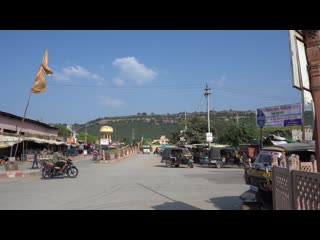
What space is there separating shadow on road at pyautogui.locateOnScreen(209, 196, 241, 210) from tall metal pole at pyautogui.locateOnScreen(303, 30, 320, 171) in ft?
18.3

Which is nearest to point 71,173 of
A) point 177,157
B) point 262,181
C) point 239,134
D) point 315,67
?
point 262,181

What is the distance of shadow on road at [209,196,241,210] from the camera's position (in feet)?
33.2

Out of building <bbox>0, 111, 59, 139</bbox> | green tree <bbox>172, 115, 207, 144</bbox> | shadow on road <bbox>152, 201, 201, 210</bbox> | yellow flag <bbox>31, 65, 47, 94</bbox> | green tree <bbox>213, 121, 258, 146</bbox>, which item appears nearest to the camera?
shadow on road <bbox>152, 201, 201, 210</bbox>

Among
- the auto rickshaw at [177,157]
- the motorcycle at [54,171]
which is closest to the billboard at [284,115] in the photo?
the auto rickshaw at [177,157]

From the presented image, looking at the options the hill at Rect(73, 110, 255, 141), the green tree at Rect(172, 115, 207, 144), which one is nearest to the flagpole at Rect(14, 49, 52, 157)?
the green tree at Rect(172, 115, 207, 144)

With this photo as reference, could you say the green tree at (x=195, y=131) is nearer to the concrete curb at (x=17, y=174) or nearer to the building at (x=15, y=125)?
the building at (x=15, y=125)

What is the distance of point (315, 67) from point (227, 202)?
713 centimetres

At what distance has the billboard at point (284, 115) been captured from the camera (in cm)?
2958

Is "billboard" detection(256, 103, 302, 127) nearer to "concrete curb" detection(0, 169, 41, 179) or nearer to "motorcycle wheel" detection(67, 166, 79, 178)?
"motorcycle wheel" detection(67, 166, 79, 178)

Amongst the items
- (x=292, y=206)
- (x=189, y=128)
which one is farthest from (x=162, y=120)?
(x=292, y=206)
